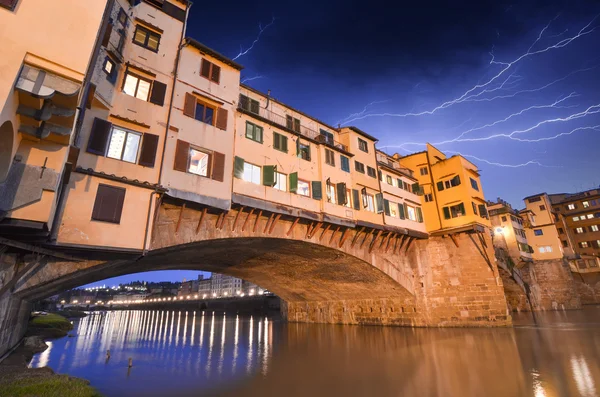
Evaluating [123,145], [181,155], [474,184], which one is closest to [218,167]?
[181,155]

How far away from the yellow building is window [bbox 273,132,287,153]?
1871cm

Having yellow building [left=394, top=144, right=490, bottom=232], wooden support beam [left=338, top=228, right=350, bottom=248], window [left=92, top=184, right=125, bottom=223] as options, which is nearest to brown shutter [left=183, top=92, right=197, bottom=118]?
window [left=92, top=184, right=125, bottom=223]

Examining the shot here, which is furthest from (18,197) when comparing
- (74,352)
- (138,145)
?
(74,352)

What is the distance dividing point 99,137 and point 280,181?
1108cm

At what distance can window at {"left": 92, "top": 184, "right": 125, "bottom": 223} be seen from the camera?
12.3 metres

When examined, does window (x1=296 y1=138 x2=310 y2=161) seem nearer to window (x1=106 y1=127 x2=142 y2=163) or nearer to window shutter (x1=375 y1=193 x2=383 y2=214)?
window shutter (x1=375 y1=193 x2=383 y2=214)

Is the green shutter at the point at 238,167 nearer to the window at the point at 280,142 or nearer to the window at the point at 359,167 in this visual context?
the window at the point at 280,142

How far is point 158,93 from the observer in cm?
1583

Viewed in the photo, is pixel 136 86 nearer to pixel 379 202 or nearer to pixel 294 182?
pixel 294 182

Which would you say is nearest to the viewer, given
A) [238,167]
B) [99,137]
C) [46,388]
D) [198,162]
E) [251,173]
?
[46,388]

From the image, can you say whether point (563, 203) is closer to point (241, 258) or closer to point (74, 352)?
point (241, 258)

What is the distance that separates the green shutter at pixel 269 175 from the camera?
63.3 ft

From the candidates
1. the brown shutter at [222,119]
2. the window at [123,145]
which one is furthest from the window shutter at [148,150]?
the brown shutter at [222,119]

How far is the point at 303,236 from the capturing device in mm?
21203
